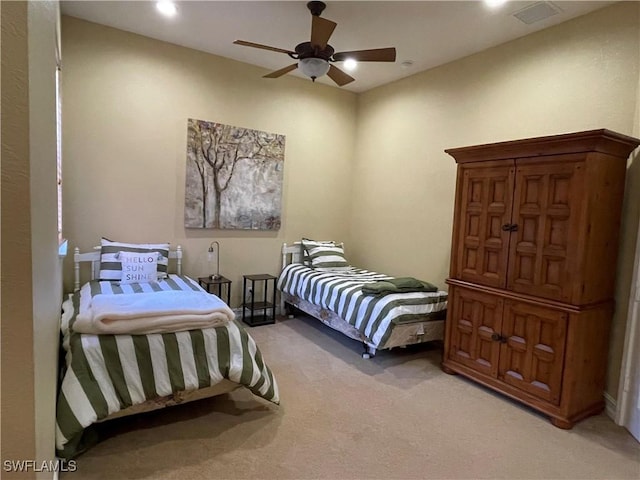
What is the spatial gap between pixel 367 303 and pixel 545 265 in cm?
146

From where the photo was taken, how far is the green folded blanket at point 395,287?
138 inches

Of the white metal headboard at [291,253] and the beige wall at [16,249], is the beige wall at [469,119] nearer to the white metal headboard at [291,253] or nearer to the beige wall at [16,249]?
the white metal headboard at [291,253]

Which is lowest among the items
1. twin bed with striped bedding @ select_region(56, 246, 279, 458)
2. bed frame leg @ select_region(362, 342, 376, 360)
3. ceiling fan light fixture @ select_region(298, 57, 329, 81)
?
bed frame leg @ select_region(362, 342, 376, 360)

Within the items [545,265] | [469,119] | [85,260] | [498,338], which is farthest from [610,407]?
[85,260]

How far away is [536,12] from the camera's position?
2.94 metres

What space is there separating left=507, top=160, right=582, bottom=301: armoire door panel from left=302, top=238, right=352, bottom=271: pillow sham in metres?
2.35

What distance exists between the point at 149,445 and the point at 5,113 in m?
1.93

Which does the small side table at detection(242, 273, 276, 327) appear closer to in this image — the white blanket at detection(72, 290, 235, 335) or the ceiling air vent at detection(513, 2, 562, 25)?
the white blanket at detection(72, 290, 235, 335)

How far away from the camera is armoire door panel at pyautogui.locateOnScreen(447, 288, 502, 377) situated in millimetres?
2896

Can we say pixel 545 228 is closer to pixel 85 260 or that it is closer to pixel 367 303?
pixel 367 303

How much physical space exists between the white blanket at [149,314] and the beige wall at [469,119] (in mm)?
2656

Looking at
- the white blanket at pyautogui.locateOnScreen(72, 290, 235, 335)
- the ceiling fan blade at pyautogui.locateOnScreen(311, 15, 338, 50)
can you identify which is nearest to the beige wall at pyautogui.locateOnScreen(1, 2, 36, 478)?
the white blanket at pyautogui.locateOnScreen(72, 290, 235, 335)

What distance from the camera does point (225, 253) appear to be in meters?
4.48

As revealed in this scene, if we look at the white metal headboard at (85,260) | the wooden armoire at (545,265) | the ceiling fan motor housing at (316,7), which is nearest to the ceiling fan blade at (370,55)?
the ceiling fan motor housing at (316,7)
